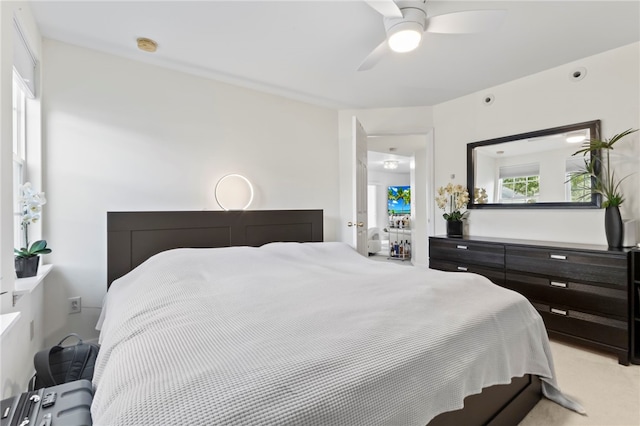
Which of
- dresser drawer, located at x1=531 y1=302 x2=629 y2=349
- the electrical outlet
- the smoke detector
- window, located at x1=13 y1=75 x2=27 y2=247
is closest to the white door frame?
dresser drawer, located at x1=531 y1=302 x2=629 y2=349

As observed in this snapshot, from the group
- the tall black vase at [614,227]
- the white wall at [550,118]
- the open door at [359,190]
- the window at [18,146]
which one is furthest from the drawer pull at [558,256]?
the window at [18,146]

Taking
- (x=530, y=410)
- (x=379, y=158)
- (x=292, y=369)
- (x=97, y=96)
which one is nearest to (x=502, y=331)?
(x=530, y=410)

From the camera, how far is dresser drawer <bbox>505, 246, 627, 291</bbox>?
2.15m

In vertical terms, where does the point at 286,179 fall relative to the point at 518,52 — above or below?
below

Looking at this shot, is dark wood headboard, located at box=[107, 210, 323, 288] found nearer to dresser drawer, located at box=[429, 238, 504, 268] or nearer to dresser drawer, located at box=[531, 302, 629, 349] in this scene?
dresser drawer, located at box=[429, 238, 504, 268]

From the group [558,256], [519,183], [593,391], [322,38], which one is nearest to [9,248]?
[322,38]

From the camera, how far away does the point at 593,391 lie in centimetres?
183

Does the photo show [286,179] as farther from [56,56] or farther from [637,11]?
[637,11]

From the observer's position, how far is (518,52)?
8.14ft

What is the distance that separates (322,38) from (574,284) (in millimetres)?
2717

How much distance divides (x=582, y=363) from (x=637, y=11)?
2452 mm

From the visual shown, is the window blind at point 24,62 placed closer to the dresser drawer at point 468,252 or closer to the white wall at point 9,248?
the white wall at point 9,248

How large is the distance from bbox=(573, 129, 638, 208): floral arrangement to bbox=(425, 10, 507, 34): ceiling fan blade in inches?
61.2

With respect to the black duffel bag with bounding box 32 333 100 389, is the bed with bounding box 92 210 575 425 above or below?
above
